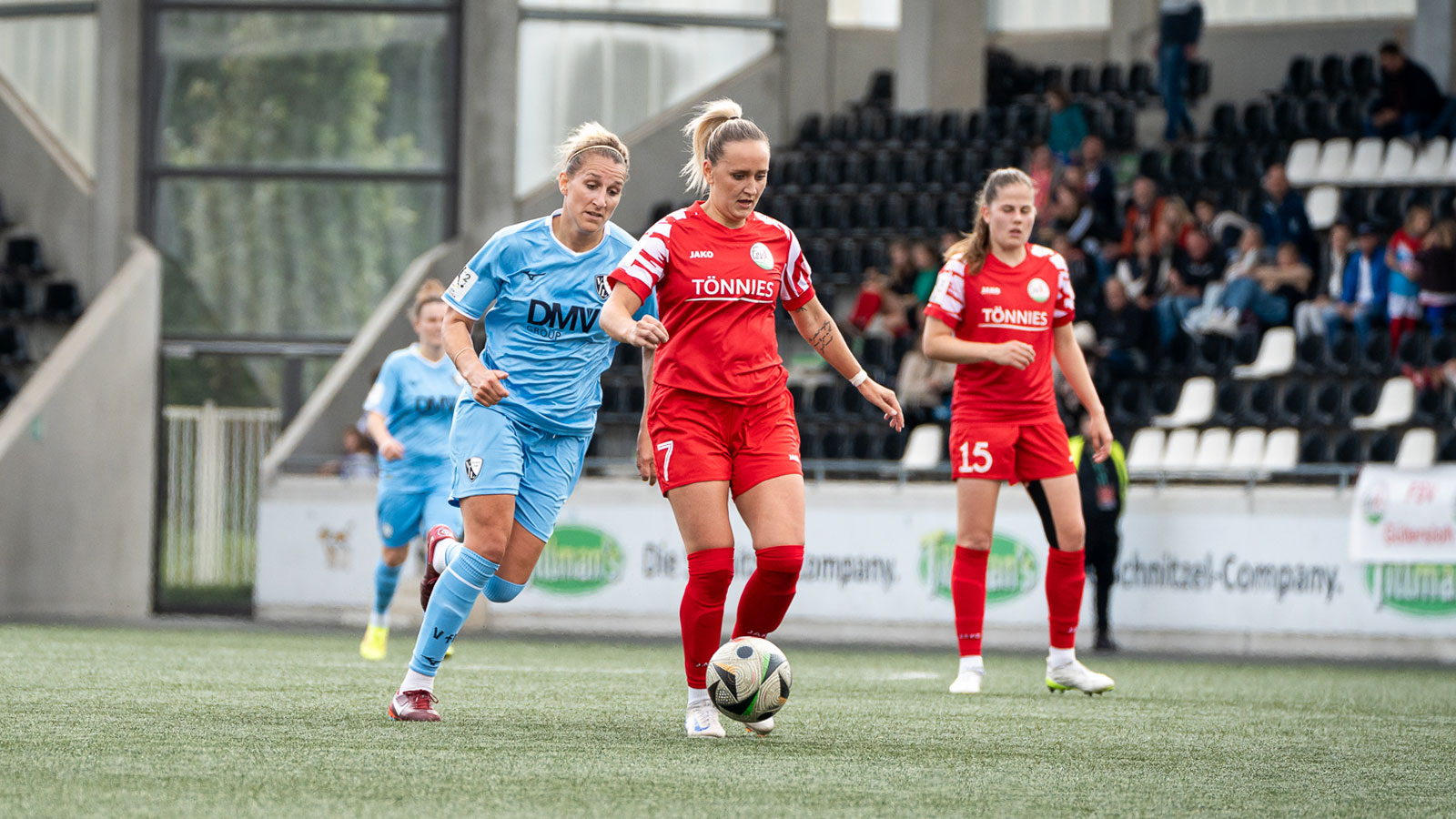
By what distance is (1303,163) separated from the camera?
1919 cm

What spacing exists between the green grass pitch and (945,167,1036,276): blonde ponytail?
1.96m

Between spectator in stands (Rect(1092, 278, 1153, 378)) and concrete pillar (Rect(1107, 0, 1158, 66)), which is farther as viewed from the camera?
concrete pillar (Rect(1107, 0, 1158, 66))

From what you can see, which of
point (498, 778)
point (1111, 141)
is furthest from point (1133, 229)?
point (498, 778)

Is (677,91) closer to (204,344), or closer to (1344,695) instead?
(204,344)

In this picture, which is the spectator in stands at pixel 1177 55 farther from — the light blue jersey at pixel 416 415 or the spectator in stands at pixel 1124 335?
the light blue jersey at pixel 416 415

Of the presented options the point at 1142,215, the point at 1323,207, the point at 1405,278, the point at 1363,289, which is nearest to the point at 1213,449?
the point at 1363,289

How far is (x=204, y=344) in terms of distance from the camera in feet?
68.7

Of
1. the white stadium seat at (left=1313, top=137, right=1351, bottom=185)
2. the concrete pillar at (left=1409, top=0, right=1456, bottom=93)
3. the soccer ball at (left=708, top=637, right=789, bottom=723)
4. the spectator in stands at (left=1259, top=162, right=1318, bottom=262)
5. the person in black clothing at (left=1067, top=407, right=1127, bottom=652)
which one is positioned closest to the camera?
the soccer ball at (left=708, top=637, right=789, bottom=723)

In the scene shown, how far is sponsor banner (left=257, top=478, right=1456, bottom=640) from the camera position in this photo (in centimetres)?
1356

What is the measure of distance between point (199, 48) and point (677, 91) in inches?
232

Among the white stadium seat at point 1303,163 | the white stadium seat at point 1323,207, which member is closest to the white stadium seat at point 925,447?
the white stadium seat at point 1323,207

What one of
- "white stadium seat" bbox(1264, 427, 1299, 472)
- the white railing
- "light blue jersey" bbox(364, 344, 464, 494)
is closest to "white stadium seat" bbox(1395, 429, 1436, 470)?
"white stadium seat" bbox(1264, 427, 1299, 472)

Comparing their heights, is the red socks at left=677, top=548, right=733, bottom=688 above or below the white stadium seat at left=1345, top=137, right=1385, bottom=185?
below

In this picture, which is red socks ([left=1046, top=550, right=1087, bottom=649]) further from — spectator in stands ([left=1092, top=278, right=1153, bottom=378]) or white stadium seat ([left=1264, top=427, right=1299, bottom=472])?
spectator in stands ([left=1092, top=278, right=1153, bottom=378])
